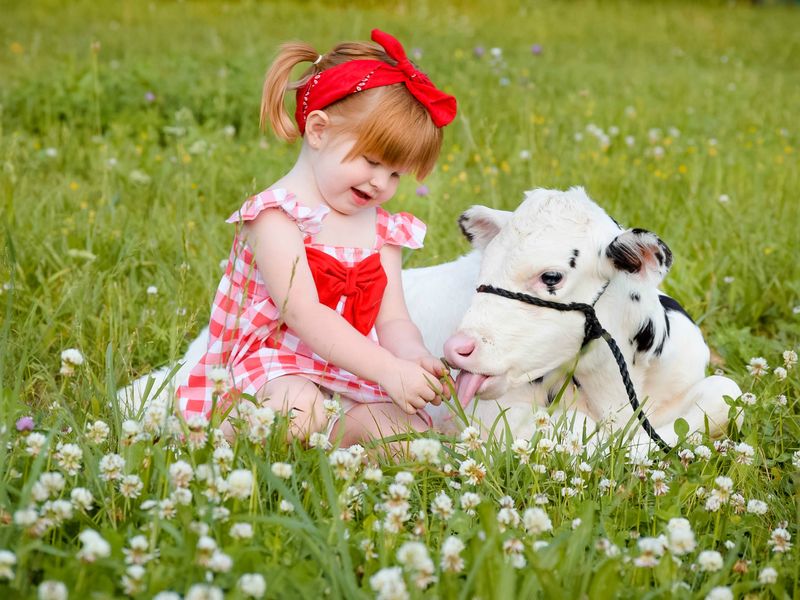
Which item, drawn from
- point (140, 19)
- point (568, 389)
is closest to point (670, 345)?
point (568, 389)

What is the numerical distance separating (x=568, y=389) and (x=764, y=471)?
2.32ft

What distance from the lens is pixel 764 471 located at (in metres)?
3.29

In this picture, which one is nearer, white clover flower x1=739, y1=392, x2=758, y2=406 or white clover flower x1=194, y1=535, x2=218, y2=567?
white clover flower x1=194, y1=535, x2=218, y2=567

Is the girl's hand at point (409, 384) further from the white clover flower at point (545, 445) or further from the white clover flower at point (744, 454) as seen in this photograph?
the white clover flower at point (744, 454)

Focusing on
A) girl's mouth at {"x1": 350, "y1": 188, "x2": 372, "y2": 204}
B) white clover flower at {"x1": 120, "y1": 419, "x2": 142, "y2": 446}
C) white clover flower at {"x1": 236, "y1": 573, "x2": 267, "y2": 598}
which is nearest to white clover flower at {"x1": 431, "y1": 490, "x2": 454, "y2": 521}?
white clover flower at {"x1": 236, "y1": 573, "x2": 267, "y2": 598}

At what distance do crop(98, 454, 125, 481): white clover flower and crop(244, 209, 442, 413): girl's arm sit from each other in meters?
0.97

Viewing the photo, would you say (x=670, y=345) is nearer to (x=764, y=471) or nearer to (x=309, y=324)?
(x=764, y=471)

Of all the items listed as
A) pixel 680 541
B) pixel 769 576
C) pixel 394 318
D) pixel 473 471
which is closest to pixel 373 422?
pixel 394 318

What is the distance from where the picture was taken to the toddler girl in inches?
130

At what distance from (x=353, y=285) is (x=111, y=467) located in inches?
52.5

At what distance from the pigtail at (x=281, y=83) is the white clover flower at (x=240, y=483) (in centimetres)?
152

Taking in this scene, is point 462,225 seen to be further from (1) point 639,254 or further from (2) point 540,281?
(1) point 639,254

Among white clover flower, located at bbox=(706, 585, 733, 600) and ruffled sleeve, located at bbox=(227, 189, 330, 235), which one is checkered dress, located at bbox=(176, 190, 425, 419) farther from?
white clover flower, located at bbox=(706, 585, 733, 600)

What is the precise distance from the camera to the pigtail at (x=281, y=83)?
3396mm
